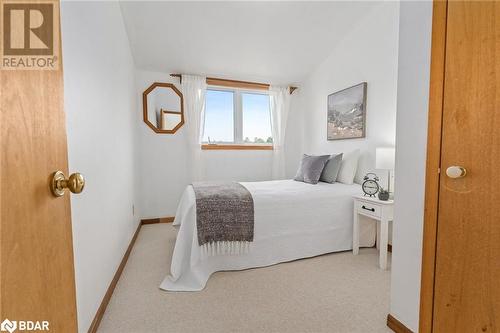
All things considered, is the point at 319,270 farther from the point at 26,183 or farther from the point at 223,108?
the point at 223,108

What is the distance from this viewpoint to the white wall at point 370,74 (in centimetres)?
260

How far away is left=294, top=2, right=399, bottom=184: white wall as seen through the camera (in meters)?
2.60

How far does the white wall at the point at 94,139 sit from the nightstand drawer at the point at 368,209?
2.20 m

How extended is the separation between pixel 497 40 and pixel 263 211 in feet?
5.80

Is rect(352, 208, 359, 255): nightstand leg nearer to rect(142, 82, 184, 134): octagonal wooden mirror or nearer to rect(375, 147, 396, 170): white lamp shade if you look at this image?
rect(375, 147, 396, 170): white lamp shade

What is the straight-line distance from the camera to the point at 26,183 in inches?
18.1

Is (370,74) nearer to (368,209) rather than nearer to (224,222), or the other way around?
(368,209)

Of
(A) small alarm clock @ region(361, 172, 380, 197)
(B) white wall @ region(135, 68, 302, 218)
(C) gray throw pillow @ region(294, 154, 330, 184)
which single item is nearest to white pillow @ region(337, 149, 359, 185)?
(C) gray throw pillow @ region(294, 154, 330, 184)

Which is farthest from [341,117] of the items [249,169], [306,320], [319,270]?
[306,320]

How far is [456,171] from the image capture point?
1.00m

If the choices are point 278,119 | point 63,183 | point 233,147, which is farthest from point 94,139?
point 278,119

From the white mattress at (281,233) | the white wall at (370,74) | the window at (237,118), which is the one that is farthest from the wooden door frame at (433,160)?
the window at (237,118)

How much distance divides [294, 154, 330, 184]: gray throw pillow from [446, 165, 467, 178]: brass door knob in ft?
6.37

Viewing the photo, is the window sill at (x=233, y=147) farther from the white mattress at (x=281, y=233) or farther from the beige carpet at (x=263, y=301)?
the beige carpet at (x=263, y=301)
